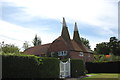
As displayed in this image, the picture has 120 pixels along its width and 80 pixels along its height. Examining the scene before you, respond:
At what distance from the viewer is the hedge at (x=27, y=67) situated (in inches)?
577

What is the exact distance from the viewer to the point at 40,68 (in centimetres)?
1697

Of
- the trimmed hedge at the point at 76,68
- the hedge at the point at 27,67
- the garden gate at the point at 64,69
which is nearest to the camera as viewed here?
the hedge at the point at 27,67

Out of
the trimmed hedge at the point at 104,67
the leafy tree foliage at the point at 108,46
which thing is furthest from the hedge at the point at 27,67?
the leafy tree foliage at the point at 108,46

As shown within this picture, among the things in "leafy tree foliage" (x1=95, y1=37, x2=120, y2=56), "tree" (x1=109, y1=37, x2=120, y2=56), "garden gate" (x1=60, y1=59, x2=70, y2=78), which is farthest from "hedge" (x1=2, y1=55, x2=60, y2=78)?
"leafy tree foliage" (x1=95, y1=37, x2=120, y2=56)

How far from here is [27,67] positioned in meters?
15.9

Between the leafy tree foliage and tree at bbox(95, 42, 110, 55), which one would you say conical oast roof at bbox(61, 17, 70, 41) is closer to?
the leafy tree foliage

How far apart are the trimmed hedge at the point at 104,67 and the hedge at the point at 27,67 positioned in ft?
60.8

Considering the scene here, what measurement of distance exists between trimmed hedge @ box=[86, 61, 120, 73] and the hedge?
1853 cm

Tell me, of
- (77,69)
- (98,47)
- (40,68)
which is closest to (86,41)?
(98,47)

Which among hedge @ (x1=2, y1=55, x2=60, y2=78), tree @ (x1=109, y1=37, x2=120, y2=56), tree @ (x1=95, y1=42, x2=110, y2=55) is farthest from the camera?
tree @ (x1=95, y1=42, x2=110, y2=55)

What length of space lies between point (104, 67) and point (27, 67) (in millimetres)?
22674

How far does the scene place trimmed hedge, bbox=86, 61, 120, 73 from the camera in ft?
111

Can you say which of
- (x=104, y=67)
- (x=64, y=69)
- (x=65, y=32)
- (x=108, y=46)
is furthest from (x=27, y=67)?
(x=108, y=46)

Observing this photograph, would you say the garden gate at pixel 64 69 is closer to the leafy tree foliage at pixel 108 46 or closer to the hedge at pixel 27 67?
the hedge at pixel 27 67
